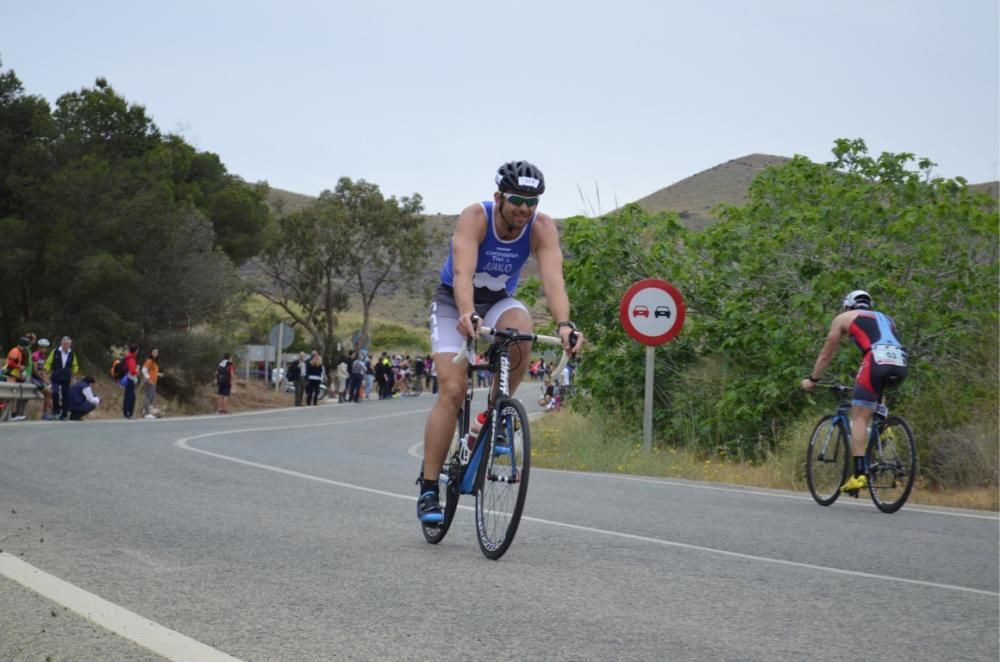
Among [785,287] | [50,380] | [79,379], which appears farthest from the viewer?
[79,379]

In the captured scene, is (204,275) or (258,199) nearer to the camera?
(204,275)

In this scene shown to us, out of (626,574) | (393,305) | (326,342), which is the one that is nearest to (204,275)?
(326,342)

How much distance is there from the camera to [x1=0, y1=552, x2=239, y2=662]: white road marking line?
4.40 metres

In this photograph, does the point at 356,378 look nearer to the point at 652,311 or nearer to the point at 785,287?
the point at 785,287

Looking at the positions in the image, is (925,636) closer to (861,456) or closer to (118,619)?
(118,619)

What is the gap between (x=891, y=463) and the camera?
35.5 feet

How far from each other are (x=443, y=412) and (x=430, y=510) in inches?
21.6

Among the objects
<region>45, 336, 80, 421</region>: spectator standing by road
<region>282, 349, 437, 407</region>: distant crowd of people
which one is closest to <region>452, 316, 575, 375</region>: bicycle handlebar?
<region>45, 336, 80, 421</region>: spectator standing by road

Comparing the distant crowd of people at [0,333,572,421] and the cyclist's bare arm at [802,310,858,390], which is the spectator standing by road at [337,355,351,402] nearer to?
the distant crowd of people at [0,333,572,421]

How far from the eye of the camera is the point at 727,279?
18.6 m

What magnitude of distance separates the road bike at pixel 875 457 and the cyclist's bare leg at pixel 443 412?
15.9 feet

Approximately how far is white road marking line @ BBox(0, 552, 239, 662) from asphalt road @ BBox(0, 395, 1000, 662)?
14 mm

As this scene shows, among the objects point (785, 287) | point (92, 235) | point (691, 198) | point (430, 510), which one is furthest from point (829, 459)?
point (691, 198)

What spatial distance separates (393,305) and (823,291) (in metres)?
103
